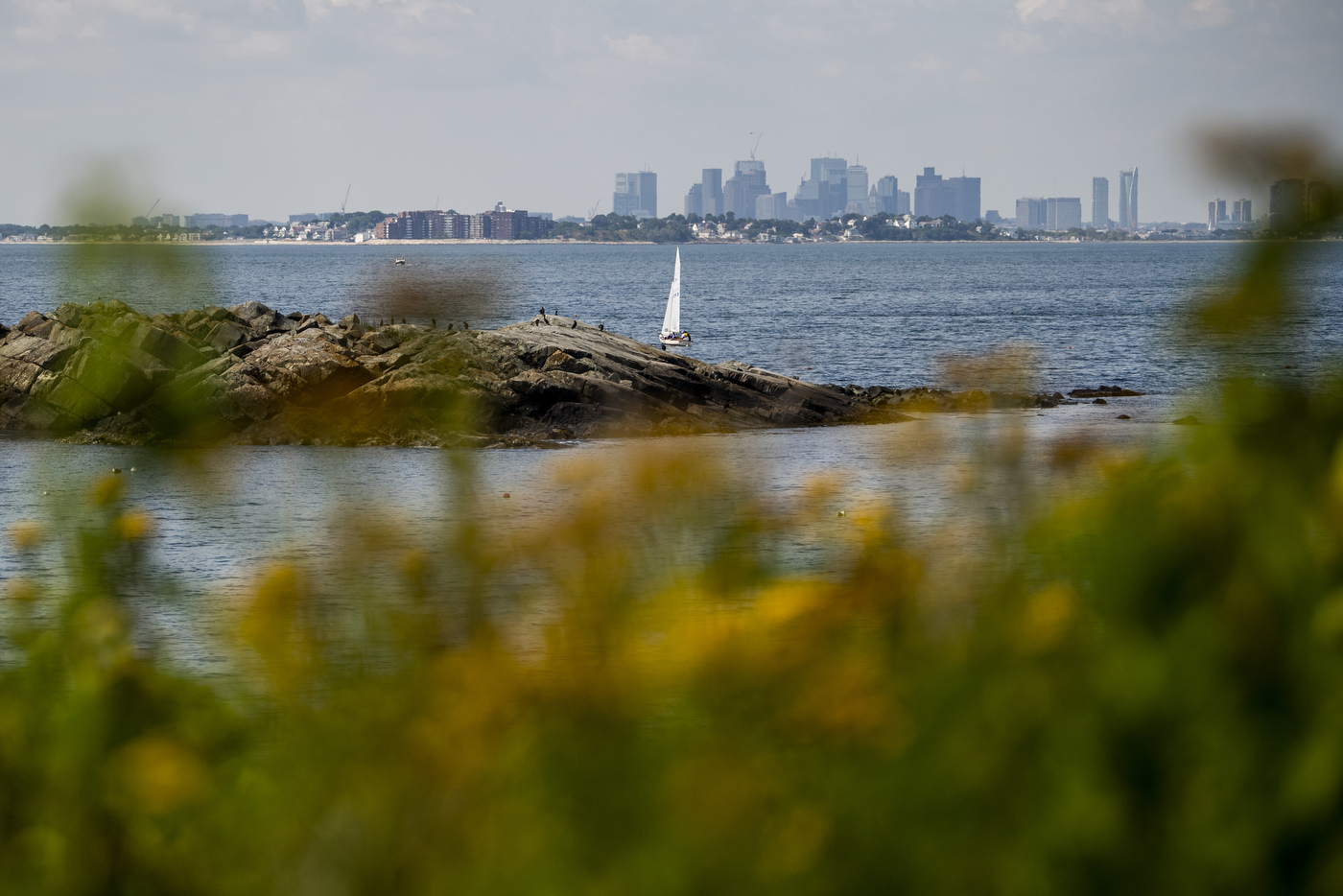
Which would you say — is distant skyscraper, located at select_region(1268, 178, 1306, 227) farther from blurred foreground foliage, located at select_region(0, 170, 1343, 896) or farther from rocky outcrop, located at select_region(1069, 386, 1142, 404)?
rocky outcrop, located at select_region(1069, 386, 1142, 404)

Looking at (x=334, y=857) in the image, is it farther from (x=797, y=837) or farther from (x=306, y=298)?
(x=306, y=298)

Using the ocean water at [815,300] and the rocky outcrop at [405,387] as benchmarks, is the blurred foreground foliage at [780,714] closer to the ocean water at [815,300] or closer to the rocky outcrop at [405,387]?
the ocean water at [815,300]

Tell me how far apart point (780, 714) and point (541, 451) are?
2698 centimetres

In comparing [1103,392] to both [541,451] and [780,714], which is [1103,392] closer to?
[541,451]

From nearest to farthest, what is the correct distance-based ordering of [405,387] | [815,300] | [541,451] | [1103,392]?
[541,451] < [405,387] < [1103,392] < [815,300]

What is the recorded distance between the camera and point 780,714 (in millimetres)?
1833

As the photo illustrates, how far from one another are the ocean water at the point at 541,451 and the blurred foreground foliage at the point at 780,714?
0.11 m

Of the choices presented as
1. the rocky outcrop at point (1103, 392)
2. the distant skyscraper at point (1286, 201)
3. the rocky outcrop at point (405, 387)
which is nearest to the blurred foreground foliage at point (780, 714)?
the distant skyscraper at point (1286, 201)

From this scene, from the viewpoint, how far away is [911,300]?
356 feet

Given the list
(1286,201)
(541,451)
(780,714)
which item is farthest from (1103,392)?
(780,714)

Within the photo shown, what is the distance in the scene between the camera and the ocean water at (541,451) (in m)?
2.37

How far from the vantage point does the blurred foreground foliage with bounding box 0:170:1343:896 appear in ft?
5.10

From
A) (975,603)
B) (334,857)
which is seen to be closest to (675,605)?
(975,603)

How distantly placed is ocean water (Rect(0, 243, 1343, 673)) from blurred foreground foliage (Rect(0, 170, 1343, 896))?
0.11 m
